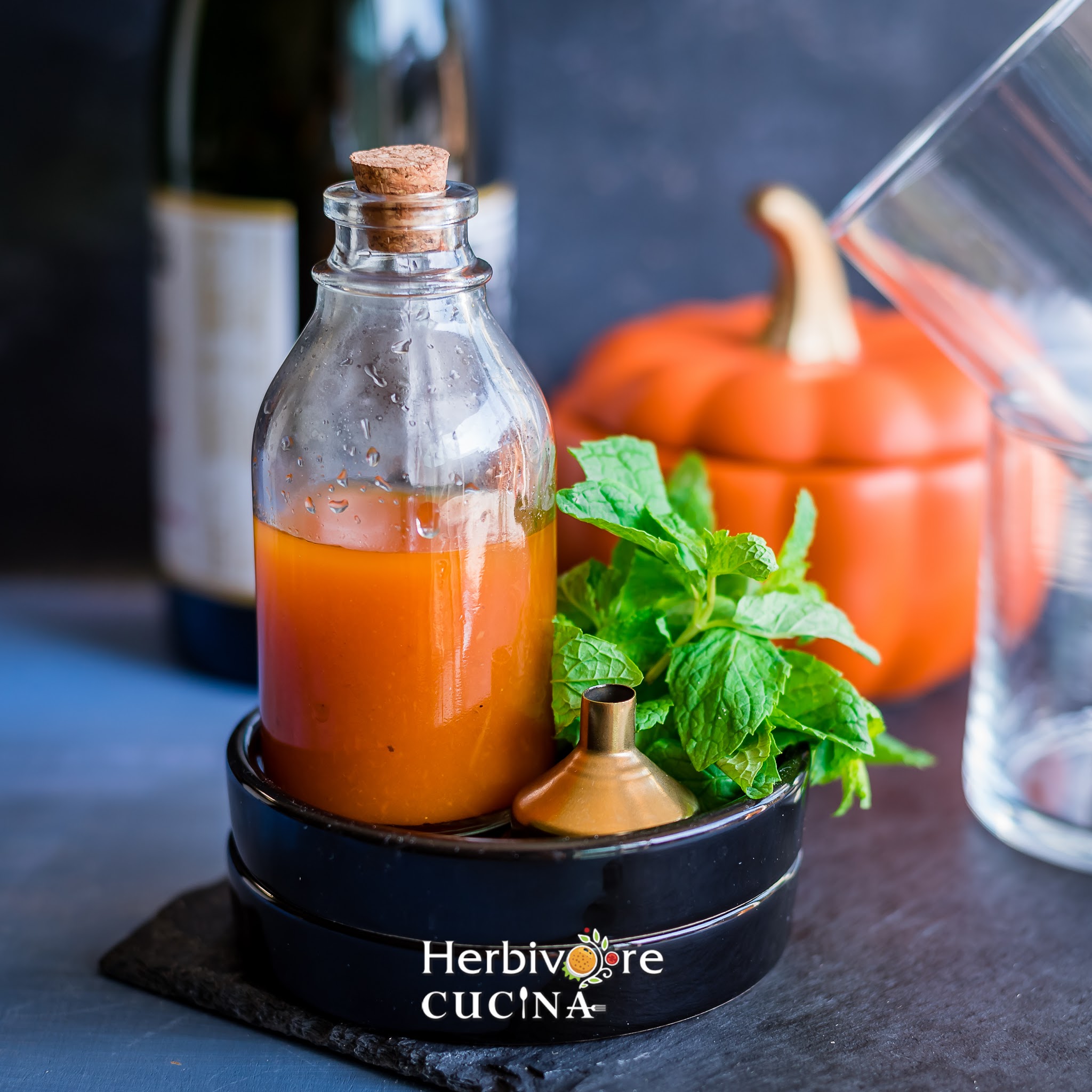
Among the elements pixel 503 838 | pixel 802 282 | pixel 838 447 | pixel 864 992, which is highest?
pixel 802 282

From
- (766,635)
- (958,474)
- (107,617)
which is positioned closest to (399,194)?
(766,635)

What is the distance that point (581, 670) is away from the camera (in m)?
0.63

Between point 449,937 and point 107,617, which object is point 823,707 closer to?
point 449,937

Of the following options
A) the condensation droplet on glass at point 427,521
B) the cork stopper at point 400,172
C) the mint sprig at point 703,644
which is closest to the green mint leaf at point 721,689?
the mint sprig at point 703,644

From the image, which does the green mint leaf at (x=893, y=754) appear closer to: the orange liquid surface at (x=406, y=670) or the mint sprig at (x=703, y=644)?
the mint sprig at (x=703, y=644)

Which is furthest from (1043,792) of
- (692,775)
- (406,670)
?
(406,670)

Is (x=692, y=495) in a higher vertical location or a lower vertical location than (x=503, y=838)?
higher

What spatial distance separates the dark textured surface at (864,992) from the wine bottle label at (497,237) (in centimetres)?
49

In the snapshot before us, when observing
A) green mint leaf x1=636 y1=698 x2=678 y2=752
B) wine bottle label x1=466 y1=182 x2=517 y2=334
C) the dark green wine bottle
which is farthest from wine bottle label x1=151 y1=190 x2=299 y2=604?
green mint leaf x1=636 y1=698 x2=678 y2=752

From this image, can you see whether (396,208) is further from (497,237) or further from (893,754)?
(497,237)

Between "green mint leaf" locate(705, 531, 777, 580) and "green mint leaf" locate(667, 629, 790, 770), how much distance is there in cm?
3

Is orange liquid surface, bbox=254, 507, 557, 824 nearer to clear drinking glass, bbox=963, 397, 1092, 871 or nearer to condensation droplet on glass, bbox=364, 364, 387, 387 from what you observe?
condensation droplet on glass, bbox=364, 364, 387, 387

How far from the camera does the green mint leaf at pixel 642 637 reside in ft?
2.18

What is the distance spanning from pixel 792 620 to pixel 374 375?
22 cm
